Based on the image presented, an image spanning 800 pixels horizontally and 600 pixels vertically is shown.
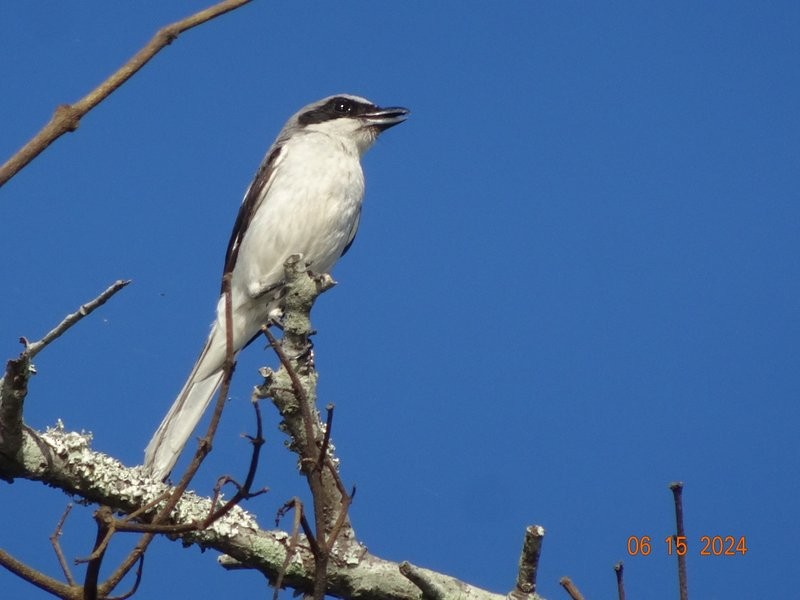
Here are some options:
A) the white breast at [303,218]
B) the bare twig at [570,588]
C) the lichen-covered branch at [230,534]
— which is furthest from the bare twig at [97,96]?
the white breast at [303,218]

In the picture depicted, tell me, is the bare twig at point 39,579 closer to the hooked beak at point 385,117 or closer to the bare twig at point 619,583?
the bare twig at point 619,583

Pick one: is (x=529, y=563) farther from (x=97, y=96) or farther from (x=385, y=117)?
(x=385, y=117)

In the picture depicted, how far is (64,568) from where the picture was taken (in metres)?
1.88

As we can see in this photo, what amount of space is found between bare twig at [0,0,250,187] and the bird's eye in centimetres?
541

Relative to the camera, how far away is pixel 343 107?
6738mm

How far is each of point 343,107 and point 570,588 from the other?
5359 millimetres

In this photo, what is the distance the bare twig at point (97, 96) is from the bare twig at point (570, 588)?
1021mm

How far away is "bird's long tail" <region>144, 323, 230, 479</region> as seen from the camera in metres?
4.11

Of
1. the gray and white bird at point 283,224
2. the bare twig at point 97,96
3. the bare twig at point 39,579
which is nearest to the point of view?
the bare twig at point 97,96

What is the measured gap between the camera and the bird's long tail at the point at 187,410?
4113 millimetres

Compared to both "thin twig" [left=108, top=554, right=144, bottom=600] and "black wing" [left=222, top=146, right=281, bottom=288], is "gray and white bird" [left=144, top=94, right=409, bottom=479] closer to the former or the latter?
"black wing" [left=222, top=146, right=281, bottom=288]

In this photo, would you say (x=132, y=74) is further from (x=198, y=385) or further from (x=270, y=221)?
(x=270, y=221)

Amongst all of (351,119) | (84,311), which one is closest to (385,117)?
(351,119)

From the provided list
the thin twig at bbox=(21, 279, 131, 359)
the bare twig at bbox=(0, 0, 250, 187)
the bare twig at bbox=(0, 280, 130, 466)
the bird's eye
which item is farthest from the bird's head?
the bare twig at bbox=(0, 0, 250, 187)
